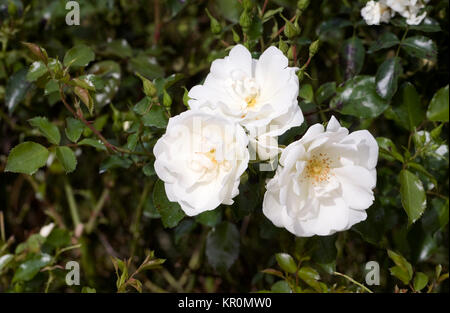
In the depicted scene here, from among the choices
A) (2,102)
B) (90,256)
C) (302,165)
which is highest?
(302,165)

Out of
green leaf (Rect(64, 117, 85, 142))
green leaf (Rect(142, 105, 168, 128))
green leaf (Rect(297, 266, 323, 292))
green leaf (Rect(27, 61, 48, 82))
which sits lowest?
green leaf (Rect(297, 266, 323, 292))

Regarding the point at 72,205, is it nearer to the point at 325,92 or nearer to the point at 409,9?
the point at 325,92

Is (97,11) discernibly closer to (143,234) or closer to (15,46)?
(15,46)

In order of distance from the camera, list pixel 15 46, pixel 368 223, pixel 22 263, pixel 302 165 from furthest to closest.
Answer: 1. pixel 15 46
2. pixel 22 263
3. pixel 368 223
4. pixel 302 165

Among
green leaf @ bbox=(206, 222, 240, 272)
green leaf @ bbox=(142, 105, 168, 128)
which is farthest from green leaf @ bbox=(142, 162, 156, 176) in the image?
green leaf @ bbox=(206, 222, 240, 272)

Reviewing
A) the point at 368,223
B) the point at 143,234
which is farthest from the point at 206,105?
the point at 143,234

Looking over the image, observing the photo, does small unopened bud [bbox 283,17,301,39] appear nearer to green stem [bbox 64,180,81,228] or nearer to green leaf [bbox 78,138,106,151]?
green leaf [bbox 78,138,106,151]

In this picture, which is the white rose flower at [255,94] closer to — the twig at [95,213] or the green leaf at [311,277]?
the green leaf at [311,277]
